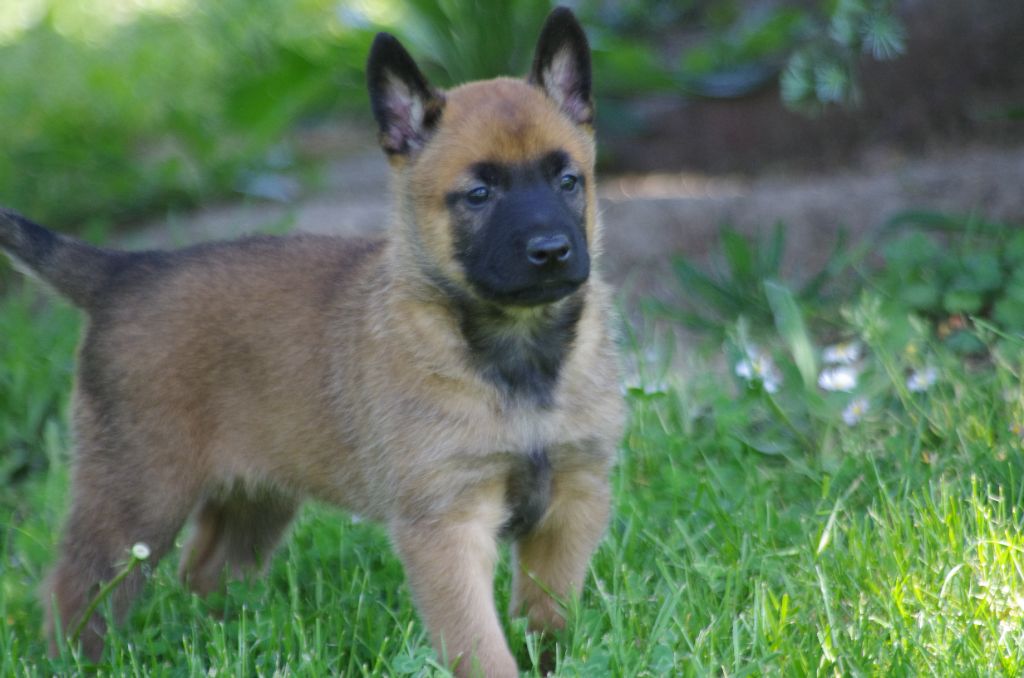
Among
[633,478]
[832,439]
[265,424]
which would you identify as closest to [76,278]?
[265,424]

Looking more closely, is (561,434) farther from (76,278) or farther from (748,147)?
(748,147)

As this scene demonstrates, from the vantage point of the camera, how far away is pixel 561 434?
10.8 feet

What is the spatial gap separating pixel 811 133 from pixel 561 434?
4226mm

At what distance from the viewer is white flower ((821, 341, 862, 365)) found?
15.4ft

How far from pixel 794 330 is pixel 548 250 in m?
1.66

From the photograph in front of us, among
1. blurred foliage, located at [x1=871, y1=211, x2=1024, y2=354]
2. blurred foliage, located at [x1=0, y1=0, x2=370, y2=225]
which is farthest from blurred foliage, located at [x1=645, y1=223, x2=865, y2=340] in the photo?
blurred foliage, located at [x1=0, y1=0, x2=370, y2=225]

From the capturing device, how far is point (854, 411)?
4387 millimetres

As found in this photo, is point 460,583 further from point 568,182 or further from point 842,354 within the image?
point 842,354

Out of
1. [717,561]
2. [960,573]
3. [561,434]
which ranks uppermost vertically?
[561,434]

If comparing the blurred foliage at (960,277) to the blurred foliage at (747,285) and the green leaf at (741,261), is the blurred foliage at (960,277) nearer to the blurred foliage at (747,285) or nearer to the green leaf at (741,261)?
the blurred foliage at (747,285)

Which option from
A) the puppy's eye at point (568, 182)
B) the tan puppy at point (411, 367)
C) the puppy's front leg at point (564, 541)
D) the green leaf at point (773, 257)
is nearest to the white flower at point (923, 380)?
the green leaf at point (773, 257)

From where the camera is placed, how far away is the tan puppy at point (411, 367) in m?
3.23

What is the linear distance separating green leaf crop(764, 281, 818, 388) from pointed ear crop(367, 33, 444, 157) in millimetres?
1577

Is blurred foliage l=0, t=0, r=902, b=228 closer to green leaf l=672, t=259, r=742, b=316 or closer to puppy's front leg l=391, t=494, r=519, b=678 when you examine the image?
green leaf l=672, t=259, r=742, b=316
